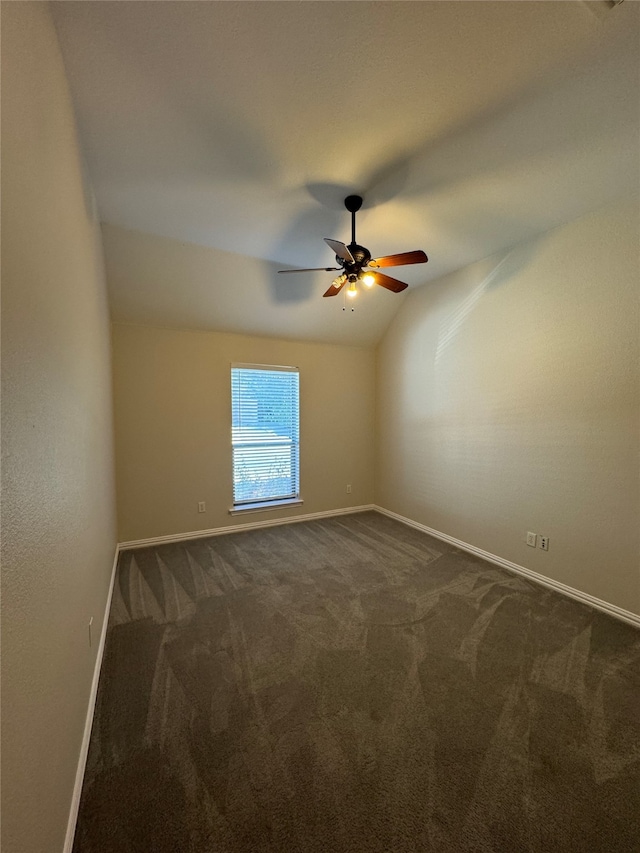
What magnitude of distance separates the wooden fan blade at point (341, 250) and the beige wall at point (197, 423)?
2078 mm

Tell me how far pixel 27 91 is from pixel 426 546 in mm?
3971

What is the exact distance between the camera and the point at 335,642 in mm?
2074

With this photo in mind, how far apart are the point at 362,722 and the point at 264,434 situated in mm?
3104

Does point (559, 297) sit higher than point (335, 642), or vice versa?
point (559, 297)

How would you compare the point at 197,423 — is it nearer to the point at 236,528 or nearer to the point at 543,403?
the point at 236,528

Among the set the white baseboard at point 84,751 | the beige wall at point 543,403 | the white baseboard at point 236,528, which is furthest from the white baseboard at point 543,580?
the white baseboard at point 84,751

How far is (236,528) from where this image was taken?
404cm

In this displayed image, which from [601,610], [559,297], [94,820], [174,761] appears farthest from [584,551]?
[94,820]

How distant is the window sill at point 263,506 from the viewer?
13.4 ft

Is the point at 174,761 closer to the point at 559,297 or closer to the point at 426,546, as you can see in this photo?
the point at 426,546

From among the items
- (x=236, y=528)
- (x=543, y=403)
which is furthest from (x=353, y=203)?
(x=236, y=528)

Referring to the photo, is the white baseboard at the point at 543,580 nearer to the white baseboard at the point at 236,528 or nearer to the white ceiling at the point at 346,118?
the white baseboard at the point at 236,528

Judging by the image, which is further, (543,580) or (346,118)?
(543,580)

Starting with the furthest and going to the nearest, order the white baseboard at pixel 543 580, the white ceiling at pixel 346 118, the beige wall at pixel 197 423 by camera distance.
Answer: the beige wall at pixel 197 423, the white baseboard at pixel 543 580, the white ceiling at pixel 346 118
